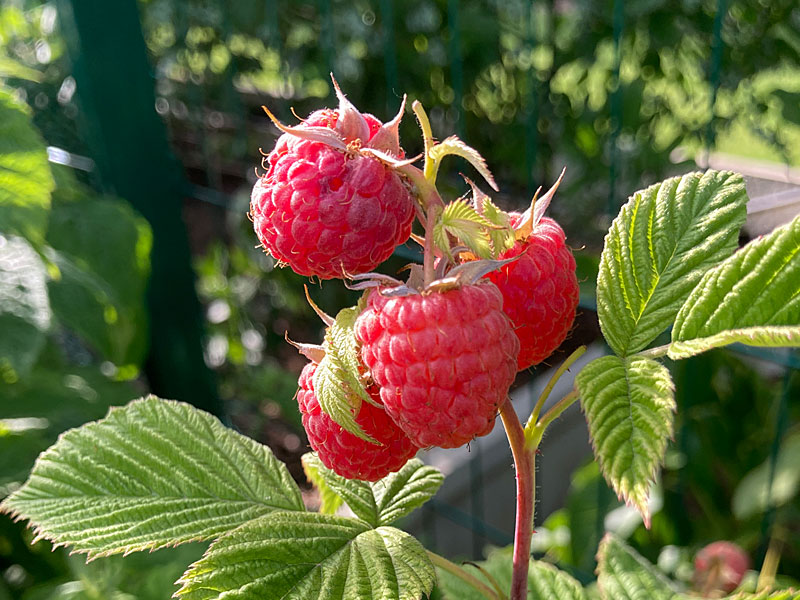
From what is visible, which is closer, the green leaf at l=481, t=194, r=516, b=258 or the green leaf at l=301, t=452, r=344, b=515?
the green leaf at l=481, t=194, r=516, b=258

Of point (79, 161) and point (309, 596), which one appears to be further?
point (79, 161)

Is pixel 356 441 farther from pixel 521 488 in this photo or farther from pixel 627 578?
pixel 627 578

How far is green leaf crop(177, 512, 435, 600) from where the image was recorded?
37 centimetres

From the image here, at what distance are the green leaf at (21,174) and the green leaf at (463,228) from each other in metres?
0.62

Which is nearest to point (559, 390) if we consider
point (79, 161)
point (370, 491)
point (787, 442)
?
point (787, 442)

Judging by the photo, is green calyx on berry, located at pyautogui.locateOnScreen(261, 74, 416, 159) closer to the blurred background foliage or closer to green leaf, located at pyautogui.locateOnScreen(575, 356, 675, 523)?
green leaf, located at pyautogui.locateOnScreen(575, 356, 675, 523)

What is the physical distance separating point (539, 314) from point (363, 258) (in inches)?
3.5

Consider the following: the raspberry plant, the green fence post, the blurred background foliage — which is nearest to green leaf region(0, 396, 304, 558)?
the raspberry plant

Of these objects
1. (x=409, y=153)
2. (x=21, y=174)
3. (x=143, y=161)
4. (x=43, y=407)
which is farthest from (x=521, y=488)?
(x=409, y=153)

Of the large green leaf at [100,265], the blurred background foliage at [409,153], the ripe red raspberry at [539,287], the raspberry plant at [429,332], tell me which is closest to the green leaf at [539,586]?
the raspberry plant at [429,332]

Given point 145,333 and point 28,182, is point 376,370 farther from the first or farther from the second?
point 145,333

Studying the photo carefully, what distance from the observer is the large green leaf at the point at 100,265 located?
45.5 inches

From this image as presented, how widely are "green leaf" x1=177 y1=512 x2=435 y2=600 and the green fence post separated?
Result: 122 centimetres

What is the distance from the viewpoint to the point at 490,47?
62.7 inches
